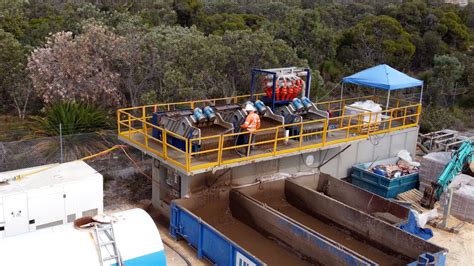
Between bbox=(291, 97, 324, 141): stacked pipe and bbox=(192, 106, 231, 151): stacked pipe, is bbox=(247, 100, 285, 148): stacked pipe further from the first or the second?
bbox=(192, 106, 231, 151): stacked pipe

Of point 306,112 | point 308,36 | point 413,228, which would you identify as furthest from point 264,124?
point 308,36

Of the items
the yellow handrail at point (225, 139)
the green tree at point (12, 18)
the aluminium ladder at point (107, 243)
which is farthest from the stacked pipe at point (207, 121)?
the green tree at point (12, 18)

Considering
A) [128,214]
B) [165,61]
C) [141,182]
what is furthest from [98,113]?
[128,214]

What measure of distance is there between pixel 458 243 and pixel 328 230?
12.2ft

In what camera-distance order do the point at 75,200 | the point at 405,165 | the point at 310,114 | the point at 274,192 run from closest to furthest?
the point at 75,200
the point at 274,192
the point at 310,114
the point at 405,165

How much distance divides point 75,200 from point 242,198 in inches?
179

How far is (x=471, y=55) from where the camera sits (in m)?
39.3

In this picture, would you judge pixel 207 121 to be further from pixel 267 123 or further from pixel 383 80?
pixel 383 80

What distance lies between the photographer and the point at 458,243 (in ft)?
44.9

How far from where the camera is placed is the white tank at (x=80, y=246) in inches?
298

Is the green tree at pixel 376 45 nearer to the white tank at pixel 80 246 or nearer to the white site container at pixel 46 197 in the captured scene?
the white site container at pixel 46 197

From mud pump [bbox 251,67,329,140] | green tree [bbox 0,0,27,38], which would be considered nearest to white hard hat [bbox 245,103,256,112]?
mud pump [bbox 251,67,329,140]

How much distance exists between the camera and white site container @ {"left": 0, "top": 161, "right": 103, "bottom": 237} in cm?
1043

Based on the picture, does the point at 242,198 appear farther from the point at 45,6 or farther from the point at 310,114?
the point at 45,6
